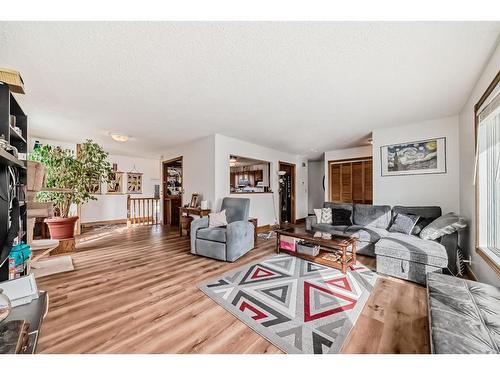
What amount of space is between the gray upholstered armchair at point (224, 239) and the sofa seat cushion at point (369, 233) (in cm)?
177

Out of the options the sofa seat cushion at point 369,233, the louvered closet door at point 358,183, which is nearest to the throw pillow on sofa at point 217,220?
the sofa seat cushion at point 369,233

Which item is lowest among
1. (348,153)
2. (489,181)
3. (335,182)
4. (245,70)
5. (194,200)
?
(194,200)

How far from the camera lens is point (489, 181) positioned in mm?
2191

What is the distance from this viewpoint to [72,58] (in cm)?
176

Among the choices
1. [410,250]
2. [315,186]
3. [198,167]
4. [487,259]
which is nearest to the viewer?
[487,259]

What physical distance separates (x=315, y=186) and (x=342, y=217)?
4.67 meters

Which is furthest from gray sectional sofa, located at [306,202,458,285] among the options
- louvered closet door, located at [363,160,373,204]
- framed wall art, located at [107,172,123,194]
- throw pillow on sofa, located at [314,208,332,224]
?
framed wall art, located at [107,172,123,194]

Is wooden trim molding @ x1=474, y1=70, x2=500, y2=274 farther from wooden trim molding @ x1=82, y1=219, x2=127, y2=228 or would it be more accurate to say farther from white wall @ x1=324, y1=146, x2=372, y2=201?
wooden trim molding @ x1=82, y1=219, x2=127, y2=228

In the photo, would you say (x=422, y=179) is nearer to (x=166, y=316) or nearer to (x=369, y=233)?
(x=369, y=233)

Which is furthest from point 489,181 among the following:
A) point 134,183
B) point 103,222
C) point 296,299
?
point 103,222

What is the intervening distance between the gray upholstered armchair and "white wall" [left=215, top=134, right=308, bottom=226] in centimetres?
95
